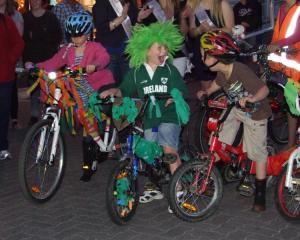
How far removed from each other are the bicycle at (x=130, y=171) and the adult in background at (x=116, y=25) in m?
2.18

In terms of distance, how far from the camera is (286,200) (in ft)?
17.3

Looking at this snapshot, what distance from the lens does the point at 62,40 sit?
29.2 feet

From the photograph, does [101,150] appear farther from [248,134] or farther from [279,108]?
[279,108]

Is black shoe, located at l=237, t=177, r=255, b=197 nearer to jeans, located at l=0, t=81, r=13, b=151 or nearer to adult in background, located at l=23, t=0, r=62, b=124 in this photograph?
jeans, located at l=0, t=81, r=13, b=151

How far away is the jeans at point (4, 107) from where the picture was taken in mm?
7062

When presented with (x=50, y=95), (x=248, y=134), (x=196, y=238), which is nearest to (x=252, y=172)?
(x=248, y=134)

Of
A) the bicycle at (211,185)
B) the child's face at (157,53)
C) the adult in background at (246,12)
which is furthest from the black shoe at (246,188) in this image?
the adult in background at (246,12)

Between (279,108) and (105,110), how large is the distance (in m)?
2.17

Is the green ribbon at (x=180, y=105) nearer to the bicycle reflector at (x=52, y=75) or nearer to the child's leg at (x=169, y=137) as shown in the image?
the child's leg at (x=169, y=137)

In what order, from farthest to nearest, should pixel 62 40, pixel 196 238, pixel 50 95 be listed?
pixel 62 40 → pixel 50 95 → pixel 196 238

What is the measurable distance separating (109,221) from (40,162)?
0.92 m

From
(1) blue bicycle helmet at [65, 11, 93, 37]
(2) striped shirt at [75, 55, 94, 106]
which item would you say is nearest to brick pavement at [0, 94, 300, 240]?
(2) striped shirt at [75, 55, 94, 106]

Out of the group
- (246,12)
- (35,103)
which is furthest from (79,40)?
(246,12)

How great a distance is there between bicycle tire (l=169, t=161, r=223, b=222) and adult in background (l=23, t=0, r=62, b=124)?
4.29 meters
